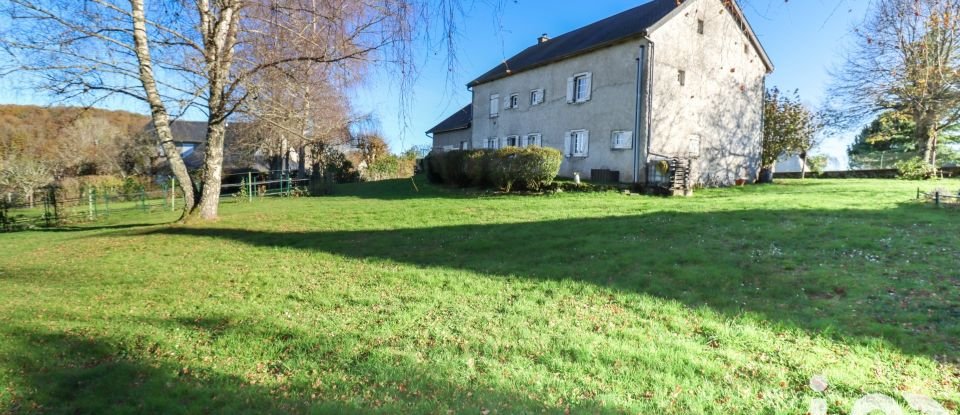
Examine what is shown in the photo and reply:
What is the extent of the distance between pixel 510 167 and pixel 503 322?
1141cm

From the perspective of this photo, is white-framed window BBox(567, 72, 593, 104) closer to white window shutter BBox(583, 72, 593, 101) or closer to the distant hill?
white window shutter BBox(583, 72, 593, 101)

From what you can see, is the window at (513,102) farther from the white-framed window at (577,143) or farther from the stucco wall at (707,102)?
the stucco wall at (707,102)

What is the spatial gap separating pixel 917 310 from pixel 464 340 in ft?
14.3

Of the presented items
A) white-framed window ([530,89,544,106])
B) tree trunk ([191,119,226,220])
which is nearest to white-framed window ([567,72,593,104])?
white-framed window ([530,89,544,106])

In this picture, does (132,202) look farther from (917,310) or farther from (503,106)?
(917,310)

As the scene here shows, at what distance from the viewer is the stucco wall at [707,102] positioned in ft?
55.3

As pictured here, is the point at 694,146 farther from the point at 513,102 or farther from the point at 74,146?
the point at 74,146

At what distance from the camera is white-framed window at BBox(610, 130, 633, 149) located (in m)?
16.7

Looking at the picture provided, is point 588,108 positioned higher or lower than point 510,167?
higher

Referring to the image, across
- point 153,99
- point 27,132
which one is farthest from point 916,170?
point 27,132

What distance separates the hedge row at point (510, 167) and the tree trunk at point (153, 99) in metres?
9.26

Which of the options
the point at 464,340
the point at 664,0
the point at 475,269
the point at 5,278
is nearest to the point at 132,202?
the point at 5,278

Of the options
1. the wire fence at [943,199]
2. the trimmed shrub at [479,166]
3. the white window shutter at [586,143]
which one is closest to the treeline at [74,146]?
the trimmed shrub at [479,166]

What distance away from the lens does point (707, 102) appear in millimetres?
18672
